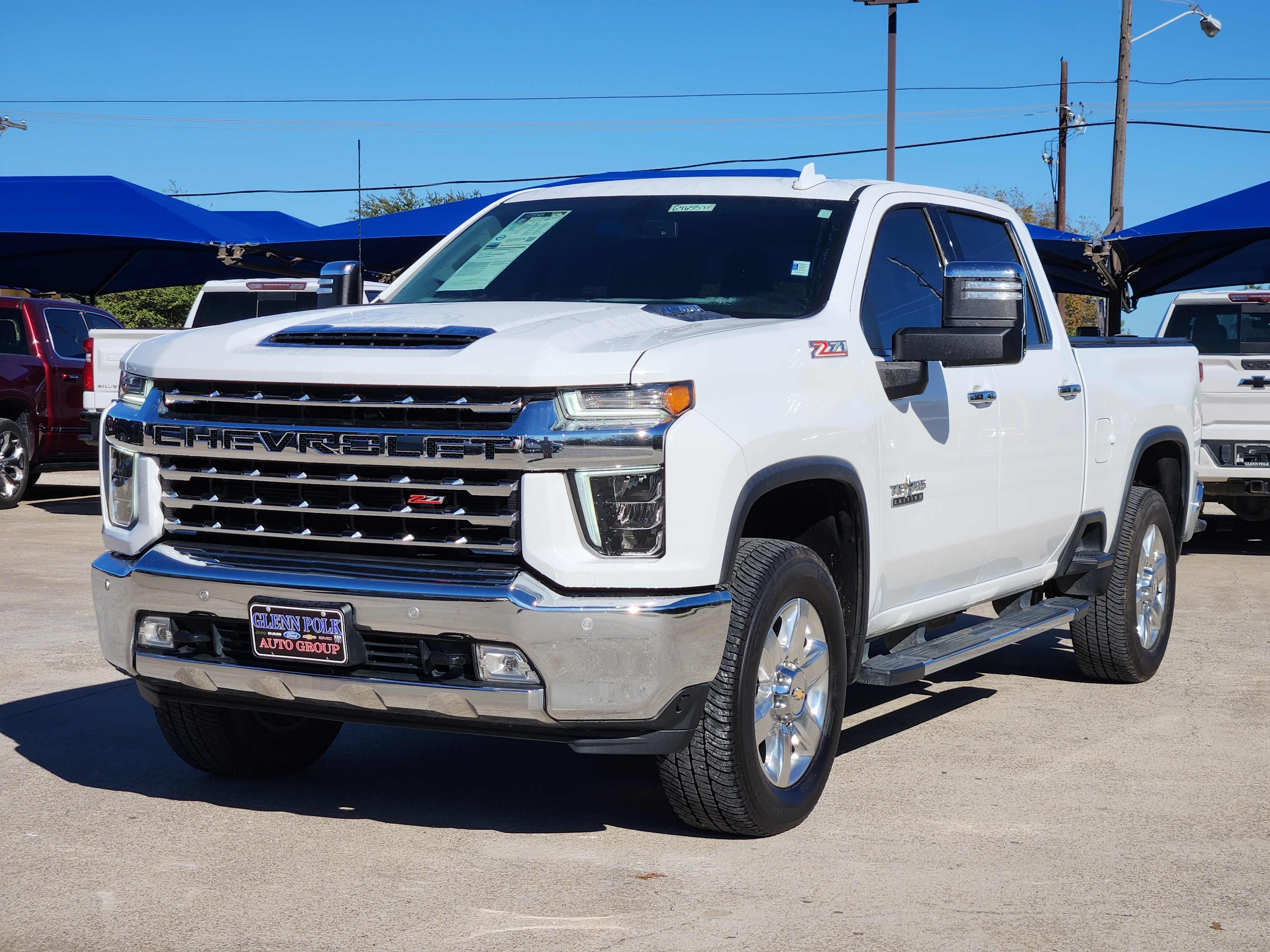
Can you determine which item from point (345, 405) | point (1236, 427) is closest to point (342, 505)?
point (345, 405)

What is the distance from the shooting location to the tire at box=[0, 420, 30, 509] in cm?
1542

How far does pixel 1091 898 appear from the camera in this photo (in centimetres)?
412

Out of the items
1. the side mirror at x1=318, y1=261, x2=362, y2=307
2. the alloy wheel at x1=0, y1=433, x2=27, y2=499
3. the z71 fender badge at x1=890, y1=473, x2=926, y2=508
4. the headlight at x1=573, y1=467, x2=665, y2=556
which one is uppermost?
the side mirror at x1=318, y1=261, x2=362, y2=307

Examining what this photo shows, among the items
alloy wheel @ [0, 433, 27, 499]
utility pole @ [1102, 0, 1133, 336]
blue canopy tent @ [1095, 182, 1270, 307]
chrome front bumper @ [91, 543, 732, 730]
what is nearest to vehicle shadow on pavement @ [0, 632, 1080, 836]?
chrome front bumper @ [91, 543, 732, 730]

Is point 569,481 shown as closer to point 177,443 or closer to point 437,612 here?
point 437,612

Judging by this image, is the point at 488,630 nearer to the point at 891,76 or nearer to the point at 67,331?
the point at 67,331

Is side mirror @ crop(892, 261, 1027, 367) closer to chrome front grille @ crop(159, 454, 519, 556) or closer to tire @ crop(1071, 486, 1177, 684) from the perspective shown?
chrome front grille @ crop(159, 454, 519, 556)

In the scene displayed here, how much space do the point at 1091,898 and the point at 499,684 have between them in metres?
1.71

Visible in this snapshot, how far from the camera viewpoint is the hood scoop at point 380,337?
4.20 m

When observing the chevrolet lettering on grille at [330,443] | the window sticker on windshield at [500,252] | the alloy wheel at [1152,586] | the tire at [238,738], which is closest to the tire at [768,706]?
the chevrolet lettering on grille at [330,443]

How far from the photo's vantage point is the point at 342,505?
420cm

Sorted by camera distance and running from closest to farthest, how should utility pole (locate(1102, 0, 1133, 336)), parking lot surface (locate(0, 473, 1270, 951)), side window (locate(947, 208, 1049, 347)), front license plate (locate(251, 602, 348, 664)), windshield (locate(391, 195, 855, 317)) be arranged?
parking lot surface (locate(0, 473, 1270, 951)) < front license plate (locate(251, 602, 348, 664)) < windshield (locate(391, 195, 855, 317)) < side window (locate(947, 208, 1049, 347)) < utility pole (locate(1102, 0, 1133, 336))

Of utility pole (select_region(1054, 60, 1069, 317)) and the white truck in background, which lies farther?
utility pole (select_region(1054, 60, 1069, 317))

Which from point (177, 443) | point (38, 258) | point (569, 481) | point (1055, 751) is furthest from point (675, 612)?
point (38, 258)
